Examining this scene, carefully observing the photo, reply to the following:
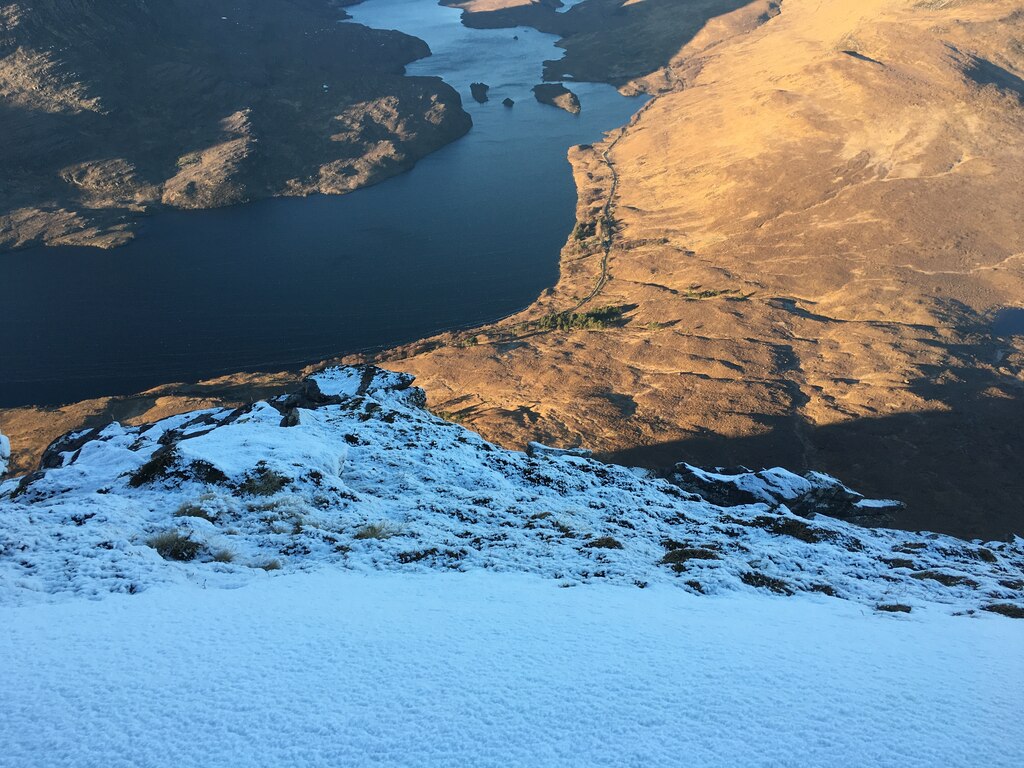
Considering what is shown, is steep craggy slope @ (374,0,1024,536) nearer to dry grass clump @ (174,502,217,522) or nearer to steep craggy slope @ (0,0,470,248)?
dry grass clump @ (174,502,217,522)

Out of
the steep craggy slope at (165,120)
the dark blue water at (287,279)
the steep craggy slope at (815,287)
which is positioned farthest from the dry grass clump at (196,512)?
the steep craggy slope at (165,120)

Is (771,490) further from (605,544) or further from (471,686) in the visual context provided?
(471,686)

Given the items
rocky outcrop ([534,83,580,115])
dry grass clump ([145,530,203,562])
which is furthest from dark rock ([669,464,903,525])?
rocky outcrop ([534,83,580,115])

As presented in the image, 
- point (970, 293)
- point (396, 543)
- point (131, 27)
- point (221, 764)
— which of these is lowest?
point (970, 293)

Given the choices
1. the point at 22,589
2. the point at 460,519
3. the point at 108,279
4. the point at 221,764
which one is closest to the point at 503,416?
the point at 460,519

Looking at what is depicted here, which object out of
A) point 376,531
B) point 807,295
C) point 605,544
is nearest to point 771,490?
point 605,544

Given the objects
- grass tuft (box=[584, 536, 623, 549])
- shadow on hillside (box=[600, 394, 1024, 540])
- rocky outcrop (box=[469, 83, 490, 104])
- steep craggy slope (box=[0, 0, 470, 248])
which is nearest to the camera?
grass tuft (box=[584, 536, 623, 549])

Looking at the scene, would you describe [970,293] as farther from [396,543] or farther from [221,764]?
[221,764]

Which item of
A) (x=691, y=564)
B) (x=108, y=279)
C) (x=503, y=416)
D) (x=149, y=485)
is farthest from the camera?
(x=108, y=279)
